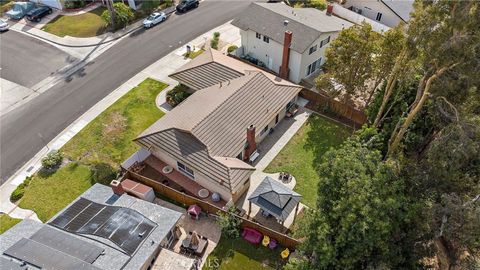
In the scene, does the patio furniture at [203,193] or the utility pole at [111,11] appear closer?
the patio furniture at [203,193]

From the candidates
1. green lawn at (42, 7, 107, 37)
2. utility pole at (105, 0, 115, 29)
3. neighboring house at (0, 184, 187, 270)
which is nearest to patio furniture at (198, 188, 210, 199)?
neighboring house at (0, 184, 187, 270)

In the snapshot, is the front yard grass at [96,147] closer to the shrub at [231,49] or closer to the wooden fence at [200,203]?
the wooden fence at [200,203]

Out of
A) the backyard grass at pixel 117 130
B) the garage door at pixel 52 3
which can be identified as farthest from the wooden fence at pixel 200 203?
the garage door at pixel 52 3

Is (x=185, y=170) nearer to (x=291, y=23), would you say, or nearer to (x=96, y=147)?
(x=96, y=147)

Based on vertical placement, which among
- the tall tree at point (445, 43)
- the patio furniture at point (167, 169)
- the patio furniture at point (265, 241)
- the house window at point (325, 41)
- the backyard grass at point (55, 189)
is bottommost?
the backyard grass at point (55, 189)

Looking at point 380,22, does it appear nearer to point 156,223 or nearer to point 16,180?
point 156,223

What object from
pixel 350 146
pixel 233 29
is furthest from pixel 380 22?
pixel 350 146
